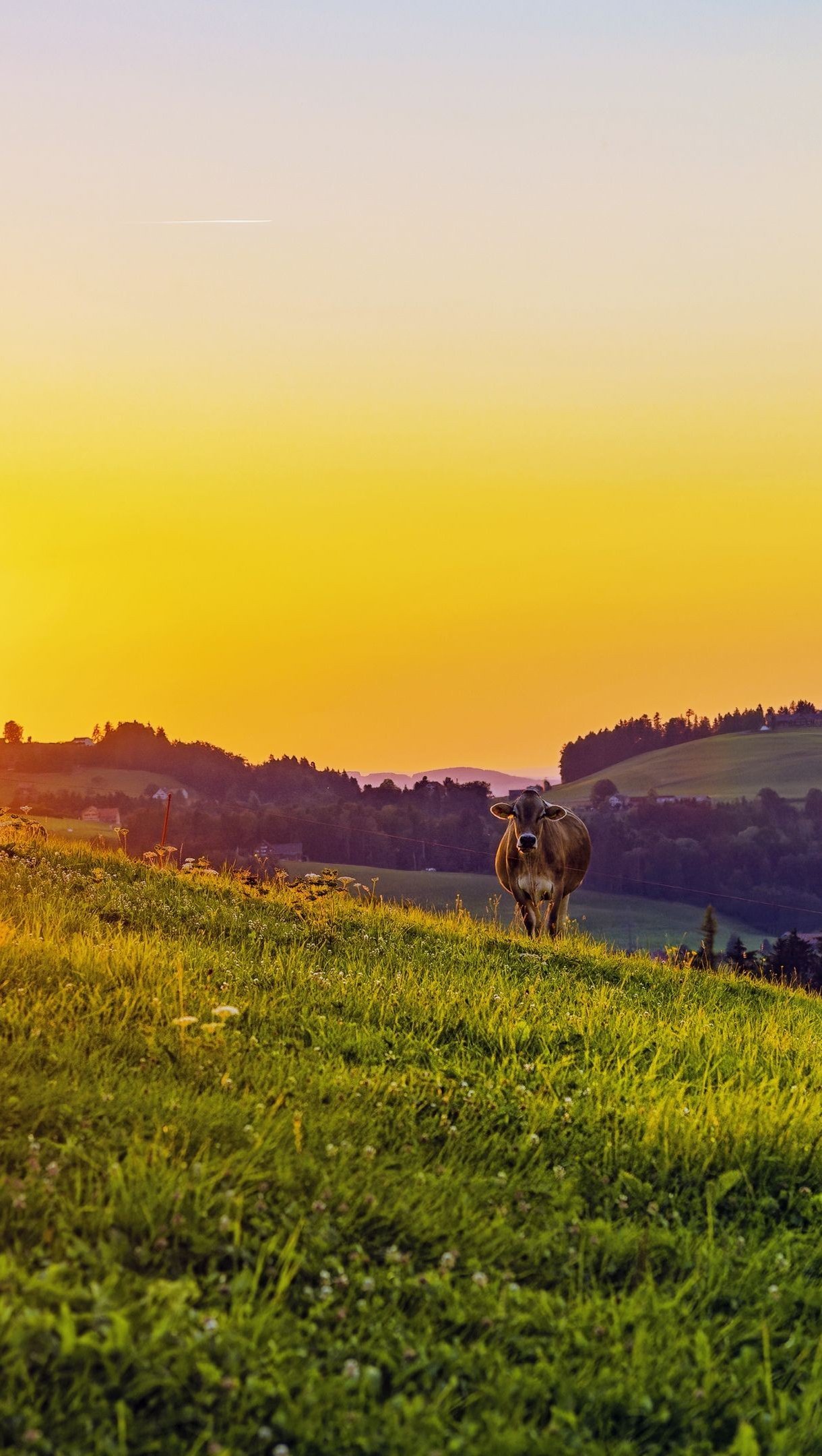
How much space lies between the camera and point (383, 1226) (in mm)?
6188

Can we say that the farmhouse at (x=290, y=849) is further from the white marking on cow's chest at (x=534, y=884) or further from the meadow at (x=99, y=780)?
the white marking on cow's chest at (x=534, y=884)

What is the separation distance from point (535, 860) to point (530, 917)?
114 centimetres

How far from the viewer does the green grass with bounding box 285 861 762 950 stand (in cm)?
11944

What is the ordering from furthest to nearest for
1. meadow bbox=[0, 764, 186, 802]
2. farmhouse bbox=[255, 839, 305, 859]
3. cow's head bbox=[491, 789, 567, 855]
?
meadow bbox=[0, 764, 186, 802] → farmhouse bbox=[255, 839, 305, 859] → cow's head bbox=[491, 789, 567, 855]

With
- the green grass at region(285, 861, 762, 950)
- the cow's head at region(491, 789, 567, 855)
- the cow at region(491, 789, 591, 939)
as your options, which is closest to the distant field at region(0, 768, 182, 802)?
the green grass at region(285, 861, 762, 950)

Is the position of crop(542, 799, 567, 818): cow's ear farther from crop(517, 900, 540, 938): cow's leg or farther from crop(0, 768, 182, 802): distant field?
crop(0, 768, 182, 802): distant field

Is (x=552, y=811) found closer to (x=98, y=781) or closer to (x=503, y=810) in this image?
(x=503, y=810)

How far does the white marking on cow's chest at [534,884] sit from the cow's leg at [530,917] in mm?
181

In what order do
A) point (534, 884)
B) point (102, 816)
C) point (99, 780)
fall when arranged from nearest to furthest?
point (534, 884) < point (102, 816) < point (99, 780)

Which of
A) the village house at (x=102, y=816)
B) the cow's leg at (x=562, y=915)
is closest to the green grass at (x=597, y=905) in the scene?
the village house at (x=102, y=816)

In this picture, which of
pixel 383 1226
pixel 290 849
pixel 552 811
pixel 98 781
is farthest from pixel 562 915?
pixel 98 781

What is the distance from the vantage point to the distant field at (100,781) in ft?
428

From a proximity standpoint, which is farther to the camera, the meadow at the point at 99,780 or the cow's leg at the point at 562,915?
the meadow at the point at 99,780

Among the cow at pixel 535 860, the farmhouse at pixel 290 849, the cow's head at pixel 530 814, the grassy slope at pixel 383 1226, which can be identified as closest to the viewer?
the grassy slope at pixel 383 1226
